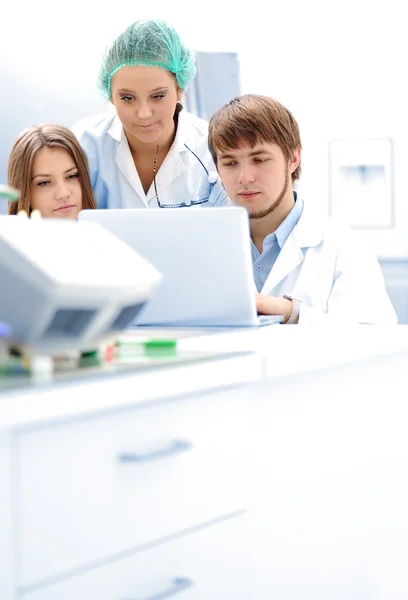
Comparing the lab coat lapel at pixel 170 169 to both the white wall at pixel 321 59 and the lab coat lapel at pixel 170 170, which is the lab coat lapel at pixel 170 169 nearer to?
the lab coat lapel at pixel 170 170

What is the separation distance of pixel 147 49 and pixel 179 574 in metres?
1.67

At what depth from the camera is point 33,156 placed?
2316 millimetres

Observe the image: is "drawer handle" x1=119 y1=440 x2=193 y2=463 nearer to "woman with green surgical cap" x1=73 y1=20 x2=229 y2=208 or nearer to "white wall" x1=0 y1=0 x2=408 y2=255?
"woman with green surgical cap" x1=73 y1=20 x2=229 y2=208

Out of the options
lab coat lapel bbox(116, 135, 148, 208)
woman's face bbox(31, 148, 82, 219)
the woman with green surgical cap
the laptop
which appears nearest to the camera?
the laptop

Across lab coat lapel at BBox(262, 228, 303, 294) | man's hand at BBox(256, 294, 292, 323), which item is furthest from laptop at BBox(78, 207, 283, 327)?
lab coat lapel at BBox(262, 228, 303, 294)

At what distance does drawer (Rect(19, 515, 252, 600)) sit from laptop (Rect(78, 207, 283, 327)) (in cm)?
42

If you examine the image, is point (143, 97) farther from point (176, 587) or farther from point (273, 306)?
point (176, 587)

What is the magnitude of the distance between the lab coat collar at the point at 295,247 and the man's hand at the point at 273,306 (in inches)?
11.4

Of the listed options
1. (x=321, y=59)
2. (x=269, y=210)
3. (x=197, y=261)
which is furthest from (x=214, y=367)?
(x=321, y=59)

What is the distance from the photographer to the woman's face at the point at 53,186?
7.55 feet

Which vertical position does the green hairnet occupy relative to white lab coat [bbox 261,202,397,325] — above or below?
above

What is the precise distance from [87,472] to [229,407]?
23 centimetres

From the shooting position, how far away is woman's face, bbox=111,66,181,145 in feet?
7.89

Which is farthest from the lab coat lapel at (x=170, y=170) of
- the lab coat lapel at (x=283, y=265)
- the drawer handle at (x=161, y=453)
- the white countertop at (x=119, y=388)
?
the drawer handle at (x=161, y=453)
